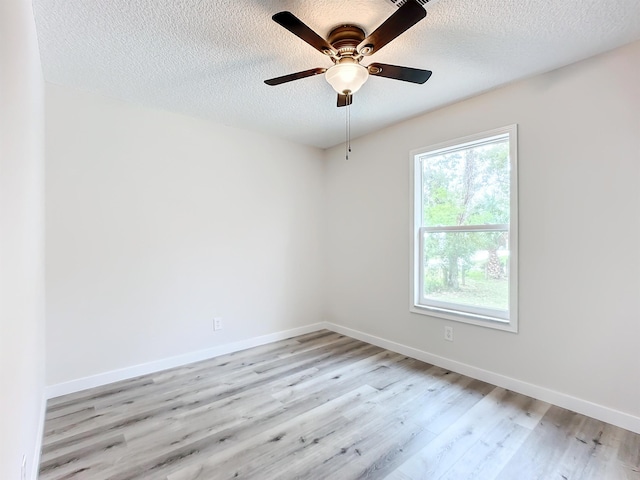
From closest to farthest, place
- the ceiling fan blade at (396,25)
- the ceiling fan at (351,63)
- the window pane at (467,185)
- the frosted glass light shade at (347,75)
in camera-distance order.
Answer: the ceiling fan blade at (396,25) → the ceiling fan at (351,63) → the frosted glass light shade at (347,75) → the window pane at (467,185)

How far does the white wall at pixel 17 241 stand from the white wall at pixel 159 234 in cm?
82

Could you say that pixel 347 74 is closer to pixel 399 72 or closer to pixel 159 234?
pixel 399 72

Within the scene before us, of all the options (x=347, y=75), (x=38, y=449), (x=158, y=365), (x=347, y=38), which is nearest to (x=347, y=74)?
(x=347, y=75)

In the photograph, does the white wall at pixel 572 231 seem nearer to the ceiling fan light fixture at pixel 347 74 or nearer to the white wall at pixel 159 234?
the ceiling fan light fixture at pixel 347 74

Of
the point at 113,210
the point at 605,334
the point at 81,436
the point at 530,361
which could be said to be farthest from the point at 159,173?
the point at 605,334

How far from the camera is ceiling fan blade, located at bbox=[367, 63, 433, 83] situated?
178 centimetres

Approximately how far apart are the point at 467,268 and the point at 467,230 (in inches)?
13.8

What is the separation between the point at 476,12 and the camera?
1670mm

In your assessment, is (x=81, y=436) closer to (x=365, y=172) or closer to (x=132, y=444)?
(x=132, y=444)

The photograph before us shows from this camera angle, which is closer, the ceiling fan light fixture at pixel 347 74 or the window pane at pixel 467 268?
the ceiling fan light fixture at pixel 347 74

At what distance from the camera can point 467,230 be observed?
281 cm

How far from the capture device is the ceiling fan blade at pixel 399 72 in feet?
5.85

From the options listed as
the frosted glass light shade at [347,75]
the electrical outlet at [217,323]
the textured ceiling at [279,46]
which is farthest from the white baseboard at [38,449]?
Answer: the frosted glass light shade at [347,75]

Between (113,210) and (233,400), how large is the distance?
1907mm
